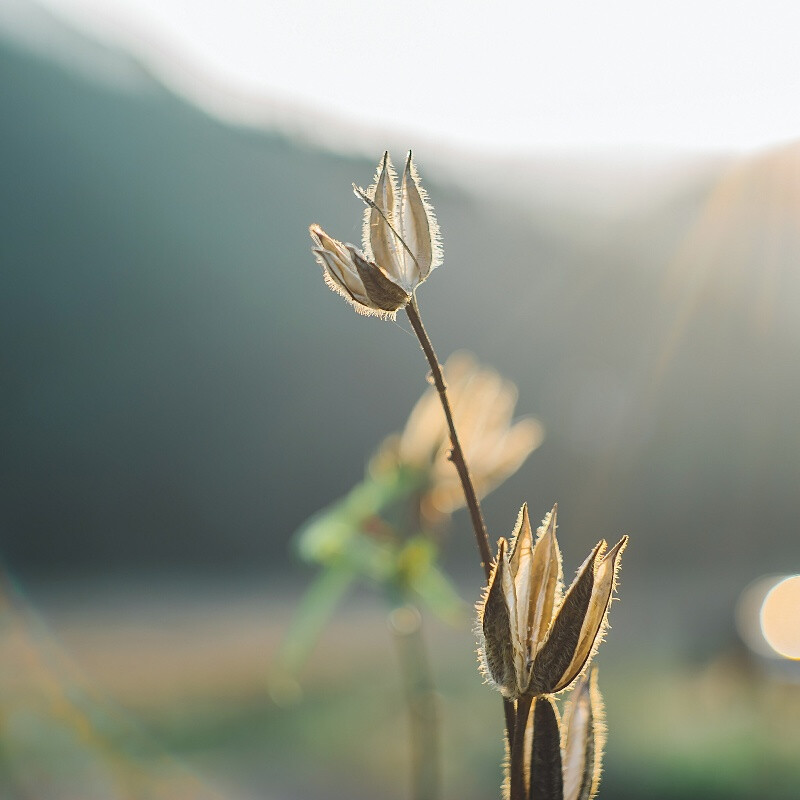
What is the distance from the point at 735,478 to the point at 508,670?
3.32 metres

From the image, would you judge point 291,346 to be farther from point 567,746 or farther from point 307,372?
point 567,746

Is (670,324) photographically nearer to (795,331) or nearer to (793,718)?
(795,331)

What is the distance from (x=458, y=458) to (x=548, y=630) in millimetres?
49

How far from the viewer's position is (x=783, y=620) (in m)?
1.79

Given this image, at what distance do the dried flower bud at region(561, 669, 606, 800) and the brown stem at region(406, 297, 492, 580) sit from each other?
0.13 ft

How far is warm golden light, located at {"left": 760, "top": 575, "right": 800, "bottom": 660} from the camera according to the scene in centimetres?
162

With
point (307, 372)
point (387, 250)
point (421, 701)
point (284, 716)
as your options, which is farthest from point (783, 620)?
point (387, 250)

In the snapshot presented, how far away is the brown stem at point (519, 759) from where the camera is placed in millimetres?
135

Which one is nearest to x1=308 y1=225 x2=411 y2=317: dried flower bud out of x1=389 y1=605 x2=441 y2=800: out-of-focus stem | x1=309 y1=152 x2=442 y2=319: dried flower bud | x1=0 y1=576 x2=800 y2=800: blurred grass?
x1=309 y1=152 x2=442 y2=319: dried flower bud

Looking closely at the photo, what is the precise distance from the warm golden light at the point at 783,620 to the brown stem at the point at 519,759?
1685mm

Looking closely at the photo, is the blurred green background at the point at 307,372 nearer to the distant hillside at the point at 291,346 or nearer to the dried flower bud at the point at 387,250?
the distant hillside at the point at 291,346

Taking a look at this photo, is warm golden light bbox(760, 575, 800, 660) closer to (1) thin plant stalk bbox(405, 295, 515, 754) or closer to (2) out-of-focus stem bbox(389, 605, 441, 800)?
(2) out-of-focus stem bbox(389, 605, 441, 800)

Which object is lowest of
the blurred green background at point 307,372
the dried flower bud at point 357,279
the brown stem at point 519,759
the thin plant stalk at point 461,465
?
the brown stem at point 519,759

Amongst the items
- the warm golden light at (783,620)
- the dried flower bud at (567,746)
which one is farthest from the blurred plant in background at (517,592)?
the warm golden light at (783,620)
